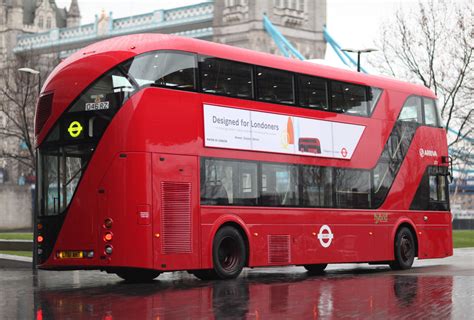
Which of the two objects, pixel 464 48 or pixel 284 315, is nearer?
pixel 284 315

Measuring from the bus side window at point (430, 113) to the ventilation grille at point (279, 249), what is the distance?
21.7 feet

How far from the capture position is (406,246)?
2647cm

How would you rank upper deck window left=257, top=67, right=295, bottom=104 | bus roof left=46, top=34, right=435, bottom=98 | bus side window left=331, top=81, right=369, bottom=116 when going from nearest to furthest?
bus roof left=46, top=34, right=435, bottom=98
upper deck window left=257, top=67, right=295, bottom=104
bus side window left=331, top=81, right=369, bottom=116

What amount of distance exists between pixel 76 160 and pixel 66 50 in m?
137

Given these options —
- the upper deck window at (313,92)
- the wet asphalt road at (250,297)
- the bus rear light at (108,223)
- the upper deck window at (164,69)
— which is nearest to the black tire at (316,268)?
the wet asphalt road at (250,297)

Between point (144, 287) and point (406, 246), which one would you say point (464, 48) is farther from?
point (144, 287)

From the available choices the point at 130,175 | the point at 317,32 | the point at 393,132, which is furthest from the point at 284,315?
the point at 317,32

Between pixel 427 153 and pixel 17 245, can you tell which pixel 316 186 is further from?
pixel 17 245

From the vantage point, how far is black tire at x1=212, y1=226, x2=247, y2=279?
20.9 m

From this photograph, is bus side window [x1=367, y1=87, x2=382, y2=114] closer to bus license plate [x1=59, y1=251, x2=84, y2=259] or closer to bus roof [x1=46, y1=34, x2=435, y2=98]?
bus roof [x1=46, y1=34, x2=435, y2=98]

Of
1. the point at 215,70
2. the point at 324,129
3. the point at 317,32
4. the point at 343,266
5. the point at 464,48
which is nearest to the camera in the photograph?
the point at 215,70

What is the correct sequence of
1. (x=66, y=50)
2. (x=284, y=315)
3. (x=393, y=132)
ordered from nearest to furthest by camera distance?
(x=284, y=315) → (x=393, y=132) → (x=66, y=50)

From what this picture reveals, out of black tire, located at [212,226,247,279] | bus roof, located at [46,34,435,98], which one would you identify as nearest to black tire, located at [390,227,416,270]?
bus roof, located at [46,34,435,98]

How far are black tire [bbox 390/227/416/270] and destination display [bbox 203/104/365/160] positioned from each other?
9.35ft
